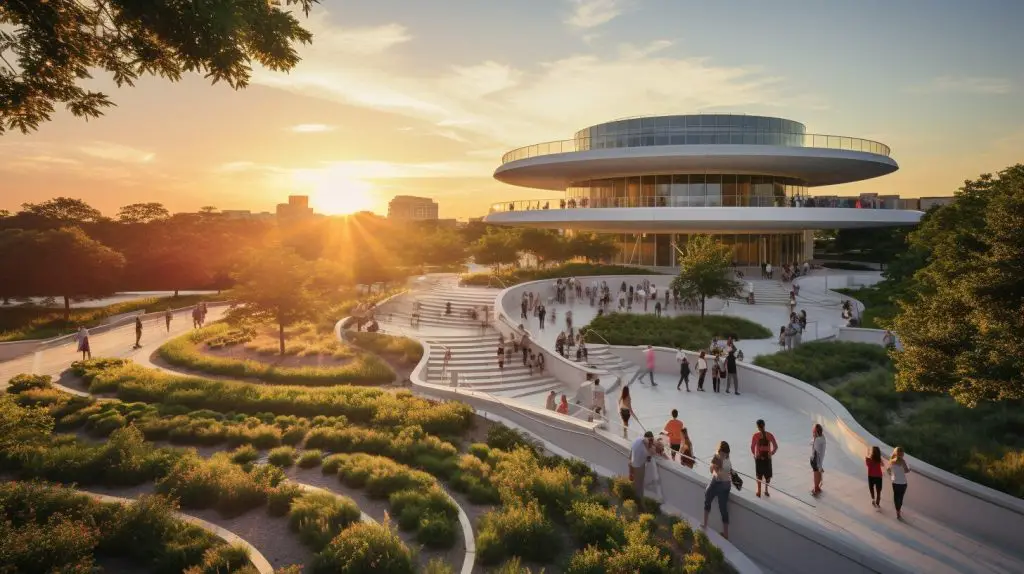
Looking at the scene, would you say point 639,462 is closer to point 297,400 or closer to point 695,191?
point 297,400

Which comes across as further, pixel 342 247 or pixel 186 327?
pixel 342 247

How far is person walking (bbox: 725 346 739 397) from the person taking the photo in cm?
1744

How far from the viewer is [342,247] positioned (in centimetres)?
5350

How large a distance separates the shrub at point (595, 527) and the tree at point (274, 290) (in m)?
18.7

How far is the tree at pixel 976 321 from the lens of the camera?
28.9 feet

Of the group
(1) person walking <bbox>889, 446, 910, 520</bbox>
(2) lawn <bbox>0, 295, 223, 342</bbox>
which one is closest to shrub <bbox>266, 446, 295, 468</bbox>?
(1) person walking <bbox>889, 446, 910, 520</bbox>

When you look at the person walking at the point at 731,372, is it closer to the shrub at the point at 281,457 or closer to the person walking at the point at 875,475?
the person walking at the point at 875,475

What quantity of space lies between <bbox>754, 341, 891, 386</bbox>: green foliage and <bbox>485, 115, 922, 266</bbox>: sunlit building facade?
18.7 m

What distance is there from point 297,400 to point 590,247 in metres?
33.4

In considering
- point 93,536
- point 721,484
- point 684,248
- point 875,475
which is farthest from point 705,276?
point 93,536

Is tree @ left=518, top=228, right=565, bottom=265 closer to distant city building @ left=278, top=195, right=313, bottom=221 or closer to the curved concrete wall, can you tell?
the curved concrete wall

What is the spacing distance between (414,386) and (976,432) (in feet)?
46.9

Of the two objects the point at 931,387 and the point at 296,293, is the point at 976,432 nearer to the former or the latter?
the point at 931,387

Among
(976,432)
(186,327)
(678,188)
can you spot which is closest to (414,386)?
(976,432)
